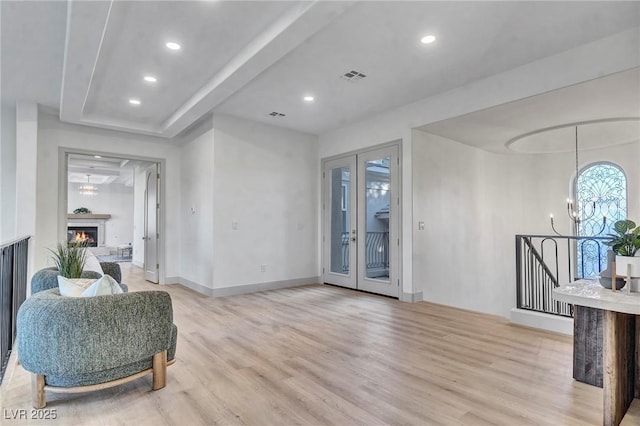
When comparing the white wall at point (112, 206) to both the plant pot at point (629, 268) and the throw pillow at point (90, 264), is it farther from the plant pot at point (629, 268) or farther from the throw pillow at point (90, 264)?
the plant pot at point (629, 268)

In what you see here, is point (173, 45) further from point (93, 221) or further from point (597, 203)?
point (93, 221)

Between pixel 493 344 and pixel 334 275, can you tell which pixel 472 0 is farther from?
pixel 334 275

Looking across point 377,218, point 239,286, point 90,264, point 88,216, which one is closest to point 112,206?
point 88,216

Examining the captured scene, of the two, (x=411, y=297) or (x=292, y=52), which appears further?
(x=411, y=297)

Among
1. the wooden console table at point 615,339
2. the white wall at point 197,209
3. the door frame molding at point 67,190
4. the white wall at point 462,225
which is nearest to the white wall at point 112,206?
the door frame molding at point 67,190

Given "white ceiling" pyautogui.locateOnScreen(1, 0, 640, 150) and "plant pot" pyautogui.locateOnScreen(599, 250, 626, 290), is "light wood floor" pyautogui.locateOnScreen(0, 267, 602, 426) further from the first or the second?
"white ceiling" pyautogui.locateOnScreen(1, 0, 640, 150)

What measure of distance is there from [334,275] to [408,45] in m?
4.14

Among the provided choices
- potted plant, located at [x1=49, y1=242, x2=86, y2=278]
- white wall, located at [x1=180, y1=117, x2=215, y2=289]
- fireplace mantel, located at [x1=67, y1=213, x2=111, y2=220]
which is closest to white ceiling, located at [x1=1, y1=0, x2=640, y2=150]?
white wall, located at [x1=180, y1=117, x2=215, y2=289]

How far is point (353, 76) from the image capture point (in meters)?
4.17

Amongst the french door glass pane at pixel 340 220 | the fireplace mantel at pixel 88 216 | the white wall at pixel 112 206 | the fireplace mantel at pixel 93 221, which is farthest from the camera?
the white wall at pixel 112 206

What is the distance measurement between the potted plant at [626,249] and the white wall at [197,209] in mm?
4882

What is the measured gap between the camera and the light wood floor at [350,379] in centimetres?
210

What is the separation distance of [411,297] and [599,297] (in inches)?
124

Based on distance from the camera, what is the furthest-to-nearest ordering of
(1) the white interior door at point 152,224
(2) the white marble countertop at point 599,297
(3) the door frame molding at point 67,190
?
(1) the white interior door at point 152,224, (3) the door frame molding at point 67,190, (2) the white marble countertop at point 599,297
